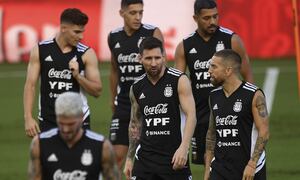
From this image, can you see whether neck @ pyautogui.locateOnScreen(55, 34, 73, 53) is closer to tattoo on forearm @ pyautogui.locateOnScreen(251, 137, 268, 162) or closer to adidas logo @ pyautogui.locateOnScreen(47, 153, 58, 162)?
tattoo on forearm @ pyautogui.locateOnScreen(251, 137, 268, 162)

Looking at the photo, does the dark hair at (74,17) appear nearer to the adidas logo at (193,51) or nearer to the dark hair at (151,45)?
the dark hair at (151,45)

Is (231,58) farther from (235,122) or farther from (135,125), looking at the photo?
(135,125)

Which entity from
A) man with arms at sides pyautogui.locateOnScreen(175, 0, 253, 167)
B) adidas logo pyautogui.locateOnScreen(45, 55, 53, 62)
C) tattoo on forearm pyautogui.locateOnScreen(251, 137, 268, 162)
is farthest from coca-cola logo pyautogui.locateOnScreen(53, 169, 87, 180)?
man with arms at sides pyautogui.locateOnScreen(175, 0, 253, 167)

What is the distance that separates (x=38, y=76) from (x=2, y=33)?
19241 mm

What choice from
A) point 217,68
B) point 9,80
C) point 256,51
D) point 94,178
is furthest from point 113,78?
point 256,51

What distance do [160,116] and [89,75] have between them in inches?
55.2

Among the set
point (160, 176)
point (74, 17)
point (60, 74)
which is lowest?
point (160, 176)

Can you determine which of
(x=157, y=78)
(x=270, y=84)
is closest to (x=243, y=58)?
(x=157, y=78)

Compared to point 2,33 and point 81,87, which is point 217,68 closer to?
point 81,87

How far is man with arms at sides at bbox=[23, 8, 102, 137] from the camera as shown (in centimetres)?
1470

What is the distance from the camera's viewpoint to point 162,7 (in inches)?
1346

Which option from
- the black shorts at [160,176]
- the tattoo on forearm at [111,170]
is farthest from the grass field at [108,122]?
the tattoo on forearm at [111,170]

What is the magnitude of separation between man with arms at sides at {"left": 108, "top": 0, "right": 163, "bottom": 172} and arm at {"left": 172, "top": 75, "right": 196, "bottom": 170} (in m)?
2.69

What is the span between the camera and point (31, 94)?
48.7 feet
